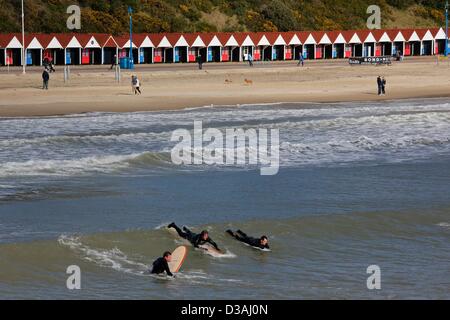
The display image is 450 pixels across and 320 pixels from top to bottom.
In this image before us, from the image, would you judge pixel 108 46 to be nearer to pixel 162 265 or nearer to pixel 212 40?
pixel 212 40

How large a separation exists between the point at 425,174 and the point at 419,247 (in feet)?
27.0

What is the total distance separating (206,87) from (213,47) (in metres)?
22.3

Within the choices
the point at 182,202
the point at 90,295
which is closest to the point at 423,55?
the point at 182,202

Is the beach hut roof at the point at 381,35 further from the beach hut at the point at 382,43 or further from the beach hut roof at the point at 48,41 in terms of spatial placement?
the beach hut roof at the point at 48,41

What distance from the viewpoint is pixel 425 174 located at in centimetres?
2791

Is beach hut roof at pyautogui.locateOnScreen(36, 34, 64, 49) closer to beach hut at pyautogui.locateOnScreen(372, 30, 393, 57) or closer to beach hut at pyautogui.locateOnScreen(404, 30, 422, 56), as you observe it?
beach hut at pyautogui.locateOnScreen(372, 30, 393, 57)

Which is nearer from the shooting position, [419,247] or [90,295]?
[90,295]

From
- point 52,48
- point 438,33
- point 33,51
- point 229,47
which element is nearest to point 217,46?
point 229,47

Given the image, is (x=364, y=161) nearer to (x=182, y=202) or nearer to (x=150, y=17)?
(x=182, y=202)

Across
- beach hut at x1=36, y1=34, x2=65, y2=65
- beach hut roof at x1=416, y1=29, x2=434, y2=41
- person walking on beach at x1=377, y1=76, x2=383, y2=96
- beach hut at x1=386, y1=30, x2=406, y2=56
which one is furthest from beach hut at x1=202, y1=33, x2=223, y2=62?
person walking on beach at x1=377, y1=76, x2=383, y2=96

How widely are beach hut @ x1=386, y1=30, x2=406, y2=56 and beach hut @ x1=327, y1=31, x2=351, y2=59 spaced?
3.87 metres
